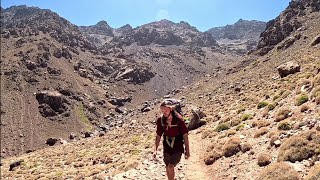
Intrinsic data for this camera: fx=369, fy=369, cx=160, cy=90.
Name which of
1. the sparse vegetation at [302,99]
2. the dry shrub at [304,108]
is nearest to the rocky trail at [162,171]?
the dry shrub at [304,108]

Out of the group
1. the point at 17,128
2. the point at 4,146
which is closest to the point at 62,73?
the point at 17,128

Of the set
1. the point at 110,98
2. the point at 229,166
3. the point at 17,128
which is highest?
the point at 110,98

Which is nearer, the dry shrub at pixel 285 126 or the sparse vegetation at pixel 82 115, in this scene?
the dry shrub at pixel 285 126

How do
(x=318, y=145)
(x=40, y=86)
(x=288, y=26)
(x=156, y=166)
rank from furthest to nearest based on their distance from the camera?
1. (x=40, y=86)
2. (x=288, y=26)
3. (x=156, y=166)
4. (x=318, y=145)

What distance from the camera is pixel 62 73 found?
172875 mm

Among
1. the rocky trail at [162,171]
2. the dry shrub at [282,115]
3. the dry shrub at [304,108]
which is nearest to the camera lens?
the rocky trail at [162,171]

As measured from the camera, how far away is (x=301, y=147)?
48.7 feet

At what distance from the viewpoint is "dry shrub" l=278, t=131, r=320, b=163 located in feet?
47.2

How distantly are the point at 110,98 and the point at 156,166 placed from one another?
15539 centimetres

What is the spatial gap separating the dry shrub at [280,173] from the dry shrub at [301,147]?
2.37 feet

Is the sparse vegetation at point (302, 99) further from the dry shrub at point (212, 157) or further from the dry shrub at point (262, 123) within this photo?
the dry shrub at point (212, 157)

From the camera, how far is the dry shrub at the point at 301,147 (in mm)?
14398

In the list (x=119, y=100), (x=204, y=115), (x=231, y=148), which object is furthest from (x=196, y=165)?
(x=119, y=100)

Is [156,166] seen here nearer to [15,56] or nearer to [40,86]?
[40,86]
